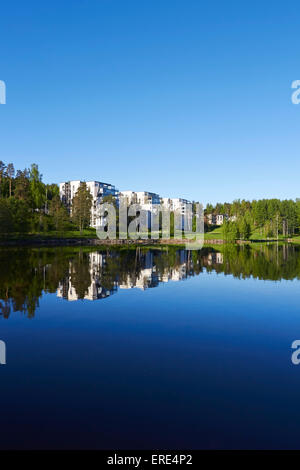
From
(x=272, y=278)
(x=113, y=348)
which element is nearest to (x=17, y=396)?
(x=113, y=348)

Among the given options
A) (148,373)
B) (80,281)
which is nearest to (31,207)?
(80,281)

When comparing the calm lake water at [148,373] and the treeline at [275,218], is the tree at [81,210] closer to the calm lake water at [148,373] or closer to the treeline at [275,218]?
the treeline at [275,218]

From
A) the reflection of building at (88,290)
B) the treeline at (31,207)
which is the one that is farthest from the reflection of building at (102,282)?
the treeline at (31,207)

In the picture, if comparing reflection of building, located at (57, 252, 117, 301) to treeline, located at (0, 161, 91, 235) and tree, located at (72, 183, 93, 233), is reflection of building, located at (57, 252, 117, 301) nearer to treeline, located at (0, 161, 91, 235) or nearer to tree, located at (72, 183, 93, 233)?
treeline, located at (0, 161, 91, 235)

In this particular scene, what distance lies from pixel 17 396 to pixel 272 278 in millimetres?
23470

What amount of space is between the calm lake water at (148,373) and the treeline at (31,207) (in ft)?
205

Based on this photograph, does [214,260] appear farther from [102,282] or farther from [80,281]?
[80,281]

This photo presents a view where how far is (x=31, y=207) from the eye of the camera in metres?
99.8

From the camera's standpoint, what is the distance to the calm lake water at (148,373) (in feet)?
19.5

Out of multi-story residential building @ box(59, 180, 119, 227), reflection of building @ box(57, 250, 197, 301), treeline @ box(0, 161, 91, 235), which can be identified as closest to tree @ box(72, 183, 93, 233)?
treeline @ box(0, 161, 91, 235)

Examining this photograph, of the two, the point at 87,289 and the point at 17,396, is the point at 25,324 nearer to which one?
the point at 17,396

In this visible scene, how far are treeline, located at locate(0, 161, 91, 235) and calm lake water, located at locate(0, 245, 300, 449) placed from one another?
6252 cm

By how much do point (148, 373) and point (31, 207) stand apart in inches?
3907

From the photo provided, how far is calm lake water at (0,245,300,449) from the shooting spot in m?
5.95
